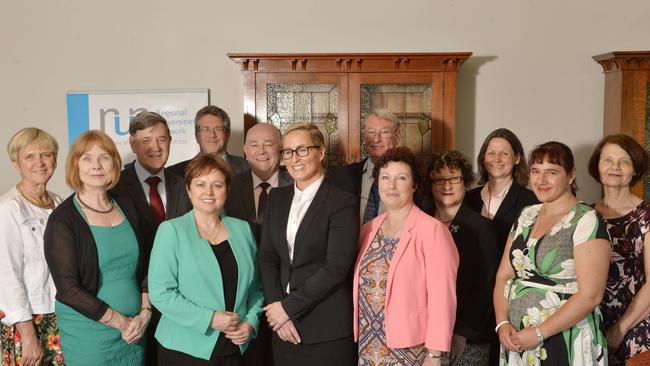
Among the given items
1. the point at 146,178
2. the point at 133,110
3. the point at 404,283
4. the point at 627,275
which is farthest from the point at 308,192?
the point at 133,110

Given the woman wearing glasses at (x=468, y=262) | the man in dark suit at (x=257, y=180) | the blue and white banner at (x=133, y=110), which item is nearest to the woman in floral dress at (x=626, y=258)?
the woman wearing glasses at (x=468, y=262)

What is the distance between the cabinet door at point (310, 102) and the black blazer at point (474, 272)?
186cm

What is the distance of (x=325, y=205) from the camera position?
8.41 feet

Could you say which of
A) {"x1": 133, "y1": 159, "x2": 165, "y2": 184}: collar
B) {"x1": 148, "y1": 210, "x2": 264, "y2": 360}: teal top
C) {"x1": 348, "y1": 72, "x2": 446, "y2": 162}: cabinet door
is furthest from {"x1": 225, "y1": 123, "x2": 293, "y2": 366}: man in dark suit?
{"x1": 348, "y1": 72, "x2": 446, "y2": 162}: cabinet door

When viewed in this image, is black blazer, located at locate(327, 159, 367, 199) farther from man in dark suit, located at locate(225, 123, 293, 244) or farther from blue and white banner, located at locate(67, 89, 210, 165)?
blue and white banner, located at locate(67, 89, 210, 165)

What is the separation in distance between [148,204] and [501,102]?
10.0 ft

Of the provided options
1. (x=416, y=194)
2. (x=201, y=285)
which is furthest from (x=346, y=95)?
(x=201, y=285)

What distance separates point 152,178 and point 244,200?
492 millimetres

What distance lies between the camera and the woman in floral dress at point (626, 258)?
8.55 feet

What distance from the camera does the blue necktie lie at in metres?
3.13

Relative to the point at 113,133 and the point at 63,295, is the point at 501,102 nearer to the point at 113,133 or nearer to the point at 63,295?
the point at 113,133

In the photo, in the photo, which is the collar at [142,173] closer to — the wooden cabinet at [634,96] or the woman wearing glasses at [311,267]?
the woman wearing glasses at [311,267]

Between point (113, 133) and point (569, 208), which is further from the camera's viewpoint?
point (113, 133)

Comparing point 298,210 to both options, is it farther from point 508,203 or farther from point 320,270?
point 508,203
